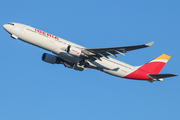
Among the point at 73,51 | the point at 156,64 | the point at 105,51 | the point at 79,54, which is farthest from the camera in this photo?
the point at 156,64

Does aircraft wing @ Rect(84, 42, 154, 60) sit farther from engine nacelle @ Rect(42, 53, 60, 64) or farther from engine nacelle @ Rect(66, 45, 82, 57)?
engine nacelle @ Rect(42, 53, 60, 64)

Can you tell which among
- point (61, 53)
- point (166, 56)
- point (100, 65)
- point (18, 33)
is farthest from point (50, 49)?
point (166, 56)

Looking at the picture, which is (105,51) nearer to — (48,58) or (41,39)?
(41,39)

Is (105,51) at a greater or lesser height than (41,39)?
lesser

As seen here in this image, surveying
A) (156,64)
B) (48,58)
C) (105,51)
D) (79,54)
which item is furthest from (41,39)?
(156,64)

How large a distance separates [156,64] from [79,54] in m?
15.4

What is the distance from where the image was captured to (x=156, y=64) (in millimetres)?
43344

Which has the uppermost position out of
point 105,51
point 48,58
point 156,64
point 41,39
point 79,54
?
point 156,64

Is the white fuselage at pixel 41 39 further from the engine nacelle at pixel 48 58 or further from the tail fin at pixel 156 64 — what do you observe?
the tail fin at pixel 156 64

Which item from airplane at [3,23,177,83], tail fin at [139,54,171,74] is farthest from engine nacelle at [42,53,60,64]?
tail fin at [139,54,171,74]

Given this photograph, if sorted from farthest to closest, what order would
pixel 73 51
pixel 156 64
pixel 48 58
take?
pixel 156 64 < pixel 48 58 < pixel 73 51

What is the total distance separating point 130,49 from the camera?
32.9 m

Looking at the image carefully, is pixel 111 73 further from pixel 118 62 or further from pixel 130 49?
pixel 130 49

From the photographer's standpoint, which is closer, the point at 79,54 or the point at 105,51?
the point at 105,51
